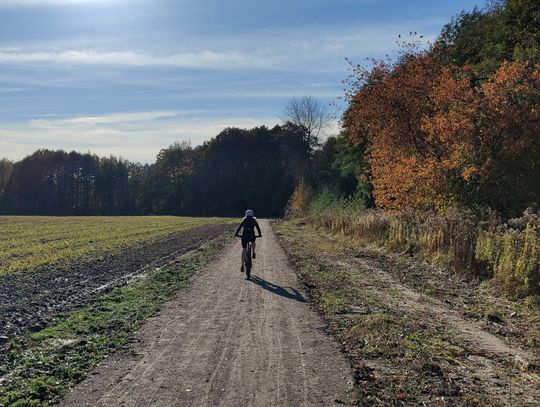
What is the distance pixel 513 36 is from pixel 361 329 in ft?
89.6

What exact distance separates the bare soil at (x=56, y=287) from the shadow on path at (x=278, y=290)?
3.99 meters

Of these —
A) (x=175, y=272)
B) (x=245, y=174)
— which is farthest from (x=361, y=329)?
(x=245, y=174)

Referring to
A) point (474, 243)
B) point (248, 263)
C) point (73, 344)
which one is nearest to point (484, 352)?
point (73, 344)

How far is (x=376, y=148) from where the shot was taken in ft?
91.2

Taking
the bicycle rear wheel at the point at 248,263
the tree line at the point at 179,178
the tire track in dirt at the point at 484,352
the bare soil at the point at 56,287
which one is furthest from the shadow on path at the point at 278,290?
the tree line at the point at 179,178

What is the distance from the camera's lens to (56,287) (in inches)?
557

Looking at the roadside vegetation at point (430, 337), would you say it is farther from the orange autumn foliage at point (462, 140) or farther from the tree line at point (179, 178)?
the tree line at point (179, 178)

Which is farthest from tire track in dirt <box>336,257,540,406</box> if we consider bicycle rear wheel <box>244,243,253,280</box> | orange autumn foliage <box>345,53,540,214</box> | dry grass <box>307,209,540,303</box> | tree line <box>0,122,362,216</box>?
tree line <box>0,122,362,216</box>

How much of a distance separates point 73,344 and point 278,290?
632cm

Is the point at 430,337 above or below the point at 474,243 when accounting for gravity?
below

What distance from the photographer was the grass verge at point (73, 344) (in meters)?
6.15

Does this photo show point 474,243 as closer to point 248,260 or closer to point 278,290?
point 278,290

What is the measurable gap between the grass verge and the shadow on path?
2.28 meters

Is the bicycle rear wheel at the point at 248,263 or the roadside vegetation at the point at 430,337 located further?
the bicycle rear wheel at the point at 248,263
